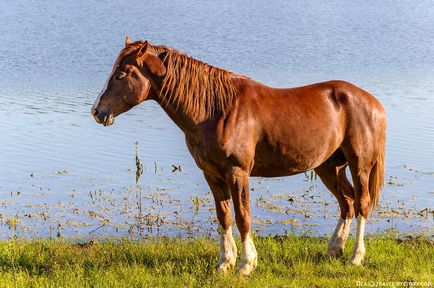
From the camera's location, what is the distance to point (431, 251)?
278 inches

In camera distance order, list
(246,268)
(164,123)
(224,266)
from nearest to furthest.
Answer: (246,268) < (224,266) < (164,123)

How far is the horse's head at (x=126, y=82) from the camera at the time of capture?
5875 mm

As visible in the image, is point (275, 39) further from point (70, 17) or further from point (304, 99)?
point (304, 99)

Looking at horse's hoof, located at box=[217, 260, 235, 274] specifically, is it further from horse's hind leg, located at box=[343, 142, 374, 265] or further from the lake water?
the lake water

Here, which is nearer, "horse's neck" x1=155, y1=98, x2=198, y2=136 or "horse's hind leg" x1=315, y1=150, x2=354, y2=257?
"horse's neck" x1=155, y1=98, x2=198, y2=136

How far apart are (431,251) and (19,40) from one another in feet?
82.8

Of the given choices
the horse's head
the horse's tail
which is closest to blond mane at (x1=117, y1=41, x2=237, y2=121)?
the horse's head

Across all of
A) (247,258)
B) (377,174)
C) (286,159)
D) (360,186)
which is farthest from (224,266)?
(377,174)

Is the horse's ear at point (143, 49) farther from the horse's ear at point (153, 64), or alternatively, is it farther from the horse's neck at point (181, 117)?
the horse's neck at point (181, 117)

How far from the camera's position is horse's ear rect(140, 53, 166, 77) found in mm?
5914

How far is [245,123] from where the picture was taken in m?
6.11

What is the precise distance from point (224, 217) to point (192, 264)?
570 millimetres

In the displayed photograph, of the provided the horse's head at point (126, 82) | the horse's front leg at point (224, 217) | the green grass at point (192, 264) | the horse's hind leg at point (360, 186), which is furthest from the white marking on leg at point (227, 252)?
the horse's head at point (126, 82)

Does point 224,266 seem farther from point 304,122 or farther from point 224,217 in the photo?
point 304,122
